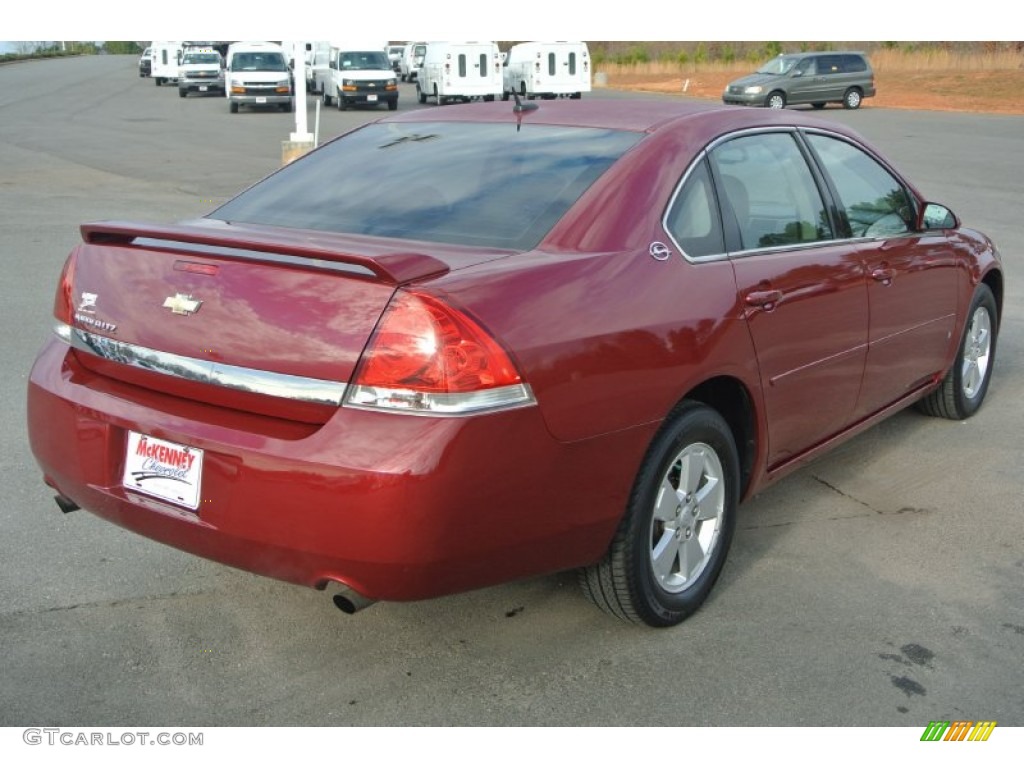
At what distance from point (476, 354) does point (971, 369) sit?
165 inches

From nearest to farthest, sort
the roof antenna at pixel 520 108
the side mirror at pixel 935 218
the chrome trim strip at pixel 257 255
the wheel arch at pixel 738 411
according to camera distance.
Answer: the chrome trim strip at pixel 257 255 < the wheel arch at pixel 738 411 < the roof antenna at pixel 520 108 < the side mirror at pixel 935 218

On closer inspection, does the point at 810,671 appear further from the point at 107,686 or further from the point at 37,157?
the point at 37,157

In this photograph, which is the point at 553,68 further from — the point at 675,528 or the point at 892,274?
the point at 675,528

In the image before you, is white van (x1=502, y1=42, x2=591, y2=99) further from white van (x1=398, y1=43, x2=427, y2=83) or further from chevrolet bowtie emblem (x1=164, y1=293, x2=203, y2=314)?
chevrolet bowtie emblem (x1=164, y1=293, x2=203, y2=314)

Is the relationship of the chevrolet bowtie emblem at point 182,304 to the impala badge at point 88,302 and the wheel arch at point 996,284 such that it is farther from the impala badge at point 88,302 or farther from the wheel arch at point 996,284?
the wheel arch at point 996,284

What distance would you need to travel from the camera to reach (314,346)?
10.5 feet

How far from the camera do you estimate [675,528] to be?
3963 mm

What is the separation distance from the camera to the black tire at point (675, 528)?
12.2ft

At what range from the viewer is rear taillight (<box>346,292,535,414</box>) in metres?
3.12

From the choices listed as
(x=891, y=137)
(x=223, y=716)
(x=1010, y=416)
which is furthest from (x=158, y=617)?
(x=891, y=137)

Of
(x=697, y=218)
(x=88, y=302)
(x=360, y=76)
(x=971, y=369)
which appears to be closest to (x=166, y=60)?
(x=360, y=76)

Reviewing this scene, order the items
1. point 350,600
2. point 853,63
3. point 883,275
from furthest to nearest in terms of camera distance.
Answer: point 853,63 < point 883,275 < point 350,600
